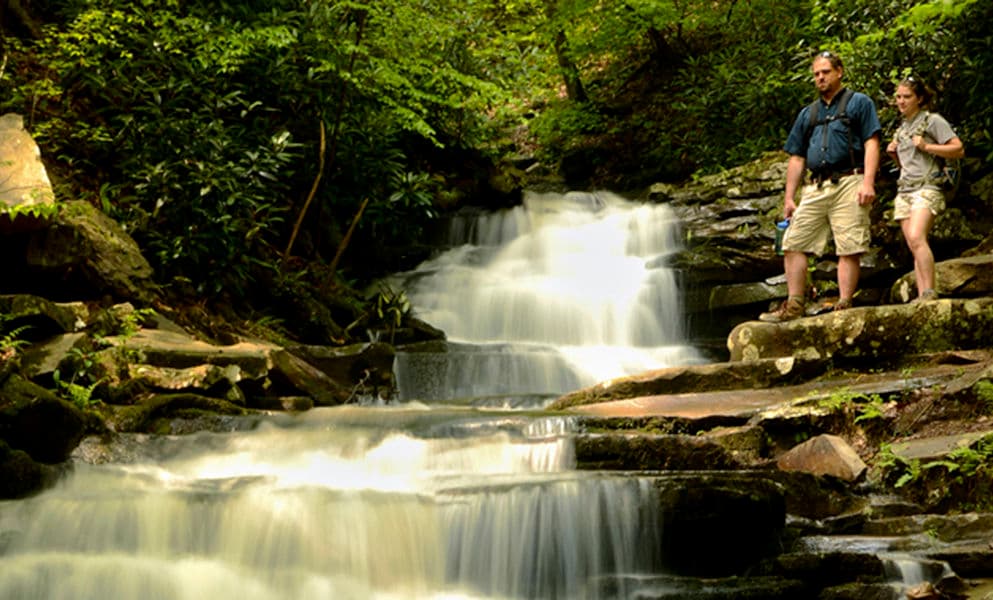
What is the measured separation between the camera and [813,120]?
6.84 m

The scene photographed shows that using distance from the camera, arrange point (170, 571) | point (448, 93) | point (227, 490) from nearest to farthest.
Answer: point (170, 571) → point (227, 490) → point (448, 93)

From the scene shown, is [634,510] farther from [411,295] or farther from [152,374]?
[411,295]

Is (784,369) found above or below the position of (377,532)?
above

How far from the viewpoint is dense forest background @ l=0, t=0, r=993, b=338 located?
879cm

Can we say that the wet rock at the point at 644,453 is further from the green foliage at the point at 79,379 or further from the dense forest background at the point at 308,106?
the green foliage at the point at 79,379

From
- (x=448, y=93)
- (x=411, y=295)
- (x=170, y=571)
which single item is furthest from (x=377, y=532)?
(x=448, y=93)

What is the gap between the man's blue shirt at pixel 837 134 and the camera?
6.62m

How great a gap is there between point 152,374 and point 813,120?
541 cm

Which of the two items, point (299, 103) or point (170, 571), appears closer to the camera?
point (170, 571)

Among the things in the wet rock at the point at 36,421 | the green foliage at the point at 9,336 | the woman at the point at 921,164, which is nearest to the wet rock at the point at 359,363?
the green foliage at the point at 9,336

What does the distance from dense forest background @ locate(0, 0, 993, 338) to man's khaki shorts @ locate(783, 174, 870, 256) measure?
1.32m

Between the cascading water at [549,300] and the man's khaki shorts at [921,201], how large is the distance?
3.02 metres

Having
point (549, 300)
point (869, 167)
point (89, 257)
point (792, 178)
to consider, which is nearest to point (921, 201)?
point (869, 167)

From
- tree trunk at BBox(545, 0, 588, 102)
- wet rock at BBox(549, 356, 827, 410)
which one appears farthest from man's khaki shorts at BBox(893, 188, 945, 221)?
tree trunk at BBox(545, 0, 588, 102)
